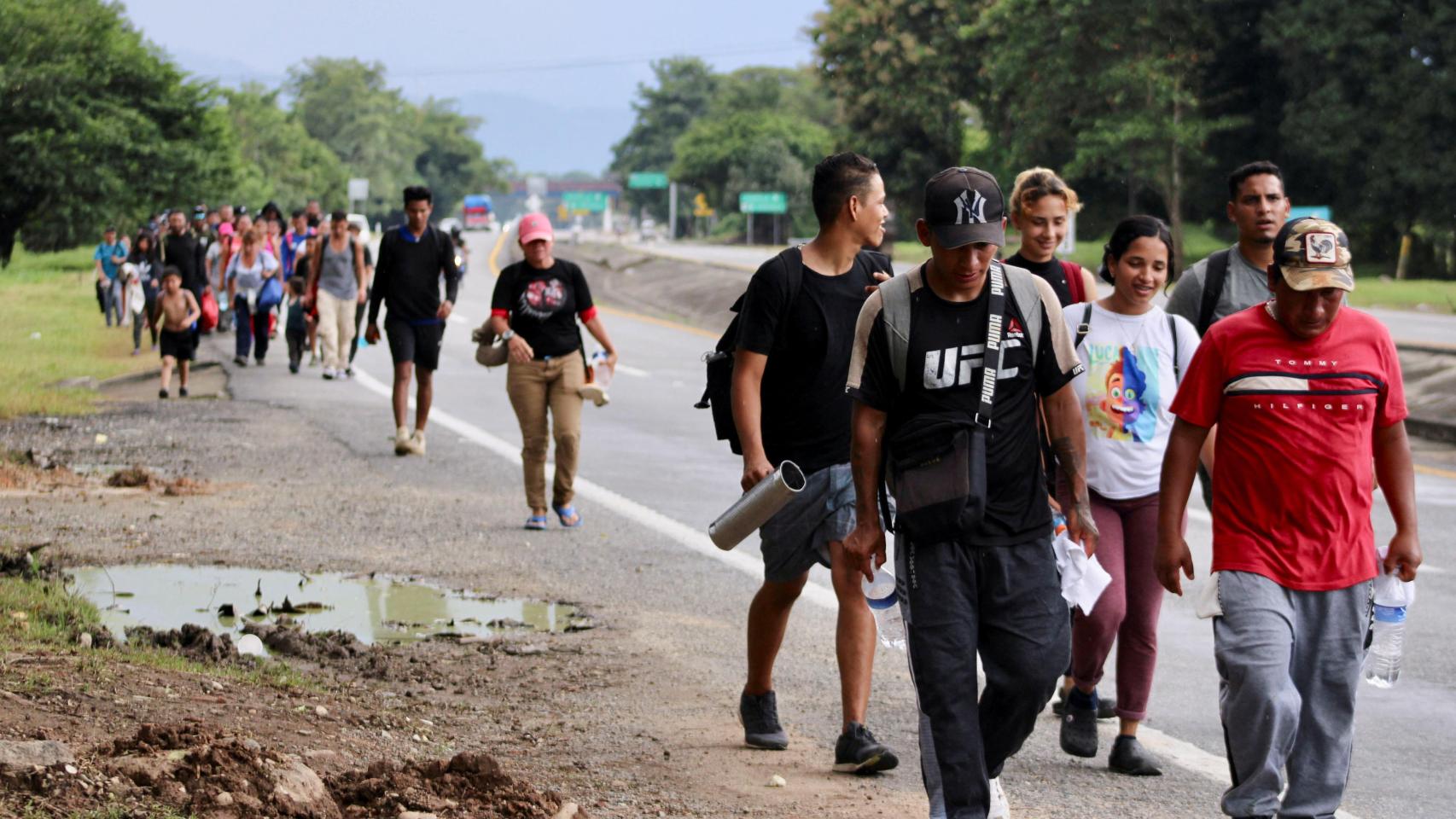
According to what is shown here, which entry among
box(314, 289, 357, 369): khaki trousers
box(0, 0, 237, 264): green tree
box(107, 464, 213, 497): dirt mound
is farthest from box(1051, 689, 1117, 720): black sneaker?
box(0, 0, 237, 264): green tree

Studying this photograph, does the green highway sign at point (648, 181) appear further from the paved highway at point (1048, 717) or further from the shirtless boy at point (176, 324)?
the paved highway at point (1048, 717)

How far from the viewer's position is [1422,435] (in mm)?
→ 16062

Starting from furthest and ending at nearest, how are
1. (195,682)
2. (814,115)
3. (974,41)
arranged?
(814,115) < (974,41) < (195,682)

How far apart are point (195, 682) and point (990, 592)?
2.79 metres

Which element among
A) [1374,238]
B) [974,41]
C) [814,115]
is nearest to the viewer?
[1374,238]

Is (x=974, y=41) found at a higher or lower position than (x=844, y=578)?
higher

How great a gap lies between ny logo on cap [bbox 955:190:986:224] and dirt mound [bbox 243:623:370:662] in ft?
11.5

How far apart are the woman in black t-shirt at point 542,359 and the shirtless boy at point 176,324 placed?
6.87m

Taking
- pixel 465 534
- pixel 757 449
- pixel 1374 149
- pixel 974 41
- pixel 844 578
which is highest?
pixel 974 41

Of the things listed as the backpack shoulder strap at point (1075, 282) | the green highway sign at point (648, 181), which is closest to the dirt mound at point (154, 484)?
the backpack shoulder strap at point (1075, 282)

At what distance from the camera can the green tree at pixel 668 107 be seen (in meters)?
160

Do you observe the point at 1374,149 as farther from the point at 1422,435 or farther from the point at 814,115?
the point at 814,115

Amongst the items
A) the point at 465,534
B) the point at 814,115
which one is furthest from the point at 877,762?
the point at 814,115

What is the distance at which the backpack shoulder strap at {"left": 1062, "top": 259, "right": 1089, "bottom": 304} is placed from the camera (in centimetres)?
621
